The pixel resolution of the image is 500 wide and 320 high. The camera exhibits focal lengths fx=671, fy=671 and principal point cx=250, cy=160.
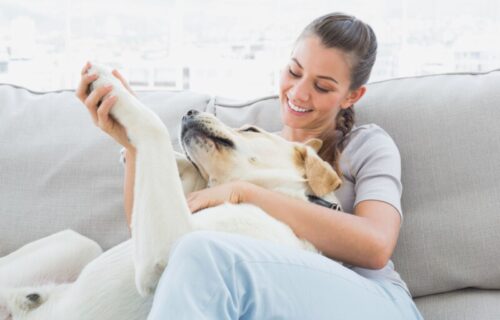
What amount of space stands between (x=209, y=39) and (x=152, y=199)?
6.98 feet

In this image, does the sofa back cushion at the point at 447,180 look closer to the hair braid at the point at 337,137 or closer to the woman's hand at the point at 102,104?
the hair braid at the point at 337,137

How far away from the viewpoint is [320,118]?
1.75 metres

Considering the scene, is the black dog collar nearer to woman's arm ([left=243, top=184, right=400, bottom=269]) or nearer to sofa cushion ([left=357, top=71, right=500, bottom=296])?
woman's arm ([left=243, top=184, right=400, bottom=269])

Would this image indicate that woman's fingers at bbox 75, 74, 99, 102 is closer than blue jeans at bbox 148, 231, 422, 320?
No

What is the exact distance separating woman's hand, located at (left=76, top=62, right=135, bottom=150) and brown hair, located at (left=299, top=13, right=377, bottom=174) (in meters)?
0.60

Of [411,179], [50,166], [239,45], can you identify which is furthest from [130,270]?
[239,45]

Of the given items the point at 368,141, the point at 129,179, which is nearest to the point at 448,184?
the point at 368,141

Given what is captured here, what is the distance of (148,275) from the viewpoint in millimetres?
1163

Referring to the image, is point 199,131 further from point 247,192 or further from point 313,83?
point 313,83

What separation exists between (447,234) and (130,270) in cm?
83

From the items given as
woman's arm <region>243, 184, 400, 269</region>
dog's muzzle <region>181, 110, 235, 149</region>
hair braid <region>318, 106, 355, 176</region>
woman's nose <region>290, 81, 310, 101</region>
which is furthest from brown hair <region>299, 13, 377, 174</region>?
dog's muzzle <region>181, 110, 235, 149</region>

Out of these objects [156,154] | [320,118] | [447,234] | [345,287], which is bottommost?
[447,234]

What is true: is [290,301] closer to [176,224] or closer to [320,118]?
[176,224]

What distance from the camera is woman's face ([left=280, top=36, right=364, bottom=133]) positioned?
5.49ft
